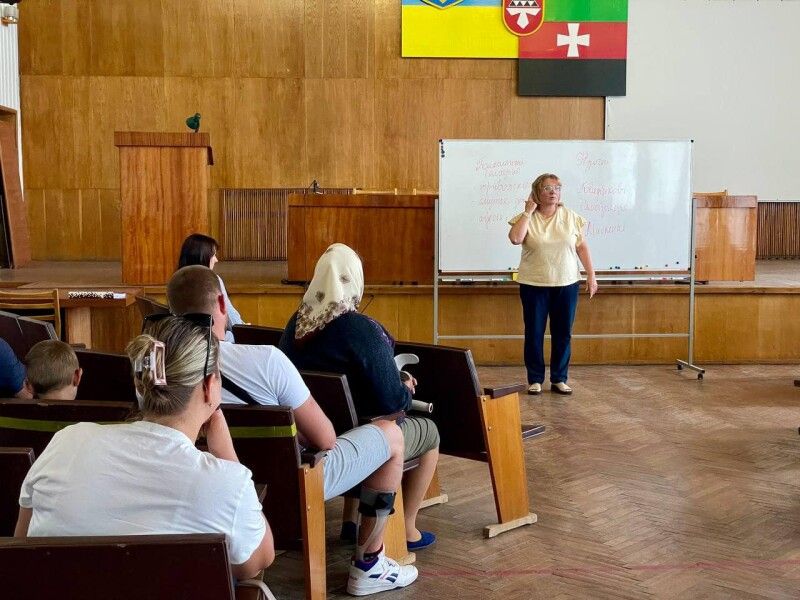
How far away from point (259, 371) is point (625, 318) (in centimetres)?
528

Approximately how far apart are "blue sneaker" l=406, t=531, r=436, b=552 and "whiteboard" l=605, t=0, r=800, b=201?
796 cm

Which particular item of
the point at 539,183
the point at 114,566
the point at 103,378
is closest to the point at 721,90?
the point at 539,183

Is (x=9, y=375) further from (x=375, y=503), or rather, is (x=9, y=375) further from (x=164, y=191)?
(x=164, y=191)

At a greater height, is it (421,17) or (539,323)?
(421,17)

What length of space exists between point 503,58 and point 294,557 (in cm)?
820

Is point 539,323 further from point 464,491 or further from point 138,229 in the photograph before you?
point 138,229

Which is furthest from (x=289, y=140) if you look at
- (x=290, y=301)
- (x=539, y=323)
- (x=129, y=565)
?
(x=129, y=565)

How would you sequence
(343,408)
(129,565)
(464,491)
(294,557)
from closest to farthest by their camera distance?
(129,565), (343,408), (294,557), (464,491)

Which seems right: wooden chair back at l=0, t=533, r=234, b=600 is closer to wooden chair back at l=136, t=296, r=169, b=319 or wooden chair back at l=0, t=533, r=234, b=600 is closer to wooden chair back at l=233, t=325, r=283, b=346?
wooden chair back at l=233, t=325, r=283, b=346

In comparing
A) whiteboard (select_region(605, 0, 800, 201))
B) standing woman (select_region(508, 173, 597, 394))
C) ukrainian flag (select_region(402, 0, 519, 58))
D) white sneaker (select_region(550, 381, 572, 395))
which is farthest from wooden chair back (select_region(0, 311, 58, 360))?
whiteboard (select_region(605, 0, 800, 201))

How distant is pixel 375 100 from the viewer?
35.1 ft

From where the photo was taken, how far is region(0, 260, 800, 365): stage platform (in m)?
7.44

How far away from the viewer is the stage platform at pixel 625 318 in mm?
7438

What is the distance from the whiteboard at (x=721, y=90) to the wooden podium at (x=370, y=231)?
4.33 metres
